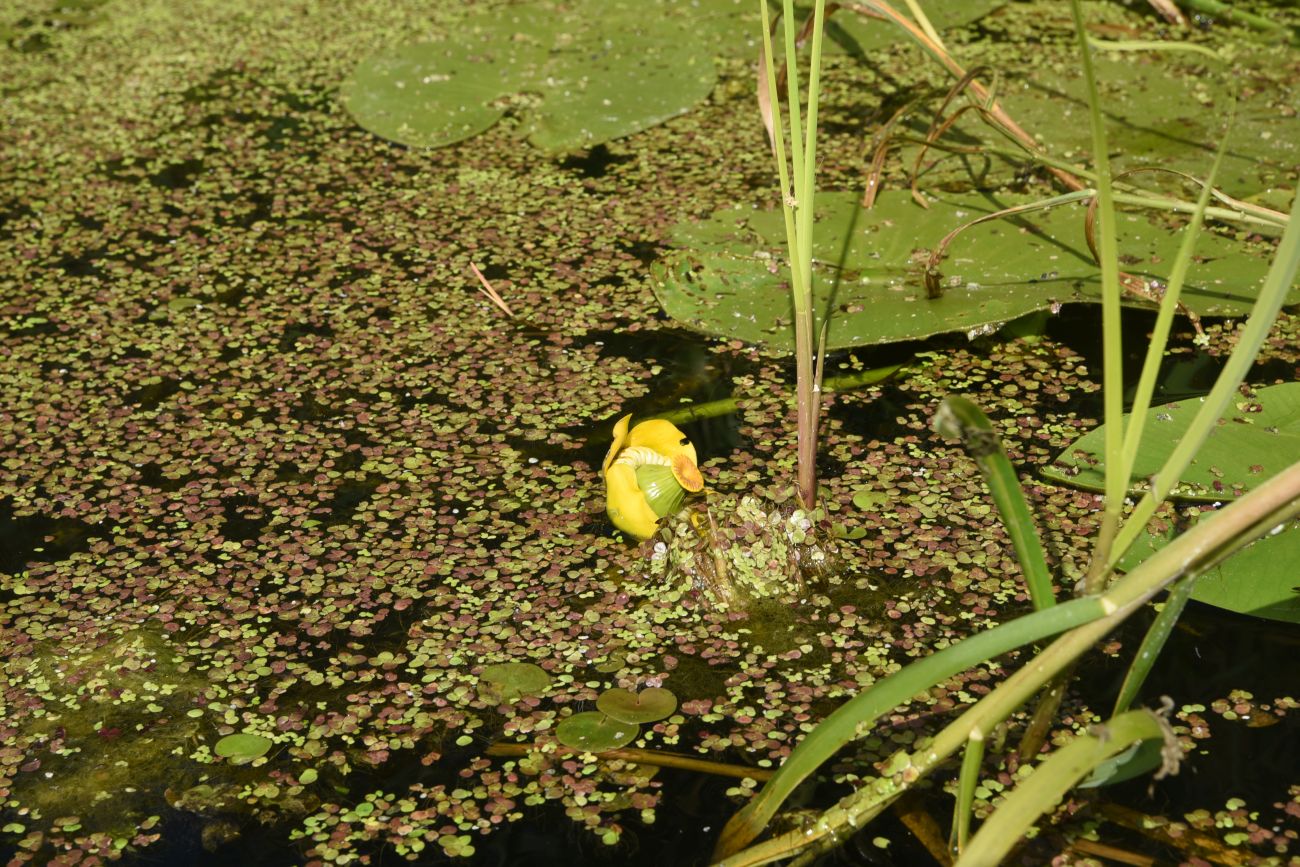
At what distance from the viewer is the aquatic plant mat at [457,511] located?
4.00 ft

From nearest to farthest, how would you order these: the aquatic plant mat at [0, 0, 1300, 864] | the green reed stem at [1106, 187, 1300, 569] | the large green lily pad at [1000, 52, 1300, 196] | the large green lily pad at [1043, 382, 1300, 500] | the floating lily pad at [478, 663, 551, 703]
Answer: the green reed stem at [1106, 187, 1300, 569], the aquatic plant mat at [0, 0, 1300, 864], the floating lily pad at [478, 663, 551, 703], the large green lily pad at [1043, 382, 1300, 500], the large green lily pad at [1000, 52, 1300, 196]

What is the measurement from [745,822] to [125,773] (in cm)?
63

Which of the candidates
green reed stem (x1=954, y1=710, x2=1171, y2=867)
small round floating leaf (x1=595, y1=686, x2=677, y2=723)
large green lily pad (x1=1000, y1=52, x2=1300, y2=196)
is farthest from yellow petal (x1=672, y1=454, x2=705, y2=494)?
large green lily pad (x1=1000, y1=52, x2=1300, y2=196)

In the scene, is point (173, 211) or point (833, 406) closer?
point (833, 406)

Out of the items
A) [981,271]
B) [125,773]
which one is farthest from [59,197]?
[981,271]

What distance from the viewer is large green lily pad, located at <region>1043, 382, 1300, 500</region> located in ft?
4.76

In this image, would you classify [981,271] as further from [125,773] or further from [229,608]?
[125,773]

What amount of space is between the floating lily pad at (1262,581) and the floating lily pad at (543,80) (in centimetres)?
157

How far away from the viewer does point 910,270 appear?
191cm

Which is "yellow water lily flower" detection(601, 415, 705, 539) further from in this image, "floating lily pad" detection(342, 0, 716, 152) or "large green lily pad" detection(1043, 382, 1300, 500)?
"floating lily pad" detection(342, 0, 716, 152)

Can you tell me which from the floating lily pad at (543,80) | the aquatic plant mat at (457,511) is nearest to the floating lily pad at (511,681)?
the aquatic plant mat at (457,511)

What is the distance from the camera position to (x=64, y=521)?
1.65m

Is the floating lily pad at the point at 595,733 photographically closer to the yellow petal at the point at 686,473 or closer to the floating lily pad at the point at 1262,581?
the yellow petal at the point at 686,473

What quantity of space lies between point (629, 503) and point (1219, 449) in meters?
0.70
